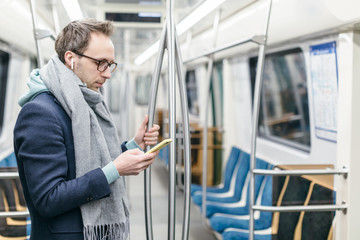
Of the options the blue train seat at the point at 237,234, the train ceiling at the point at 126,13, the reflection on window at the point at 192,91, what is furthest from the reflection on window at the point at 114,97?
the train ceiling at the point at 126,13

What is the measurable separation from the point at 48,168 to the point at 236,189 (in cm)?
364

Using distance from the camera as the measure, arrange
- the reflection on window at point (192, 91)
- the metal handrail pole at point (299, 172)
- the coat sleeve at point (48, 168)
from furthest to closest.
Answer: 1. the reflection on window at point (192, 91)
2. the metal handrail pole at point (299, 172)
3. the coat sleeve at point (48, 168)

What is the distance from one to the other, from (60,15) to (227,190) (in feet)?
10.7

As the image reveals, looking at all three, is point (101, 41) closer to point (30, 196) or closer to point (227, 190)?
point (30, 196)

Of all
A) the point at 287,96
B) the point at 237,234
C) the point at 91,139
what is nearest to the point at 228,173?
the point at 237,234

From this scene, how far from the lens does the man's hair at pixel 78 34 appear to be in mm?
1531

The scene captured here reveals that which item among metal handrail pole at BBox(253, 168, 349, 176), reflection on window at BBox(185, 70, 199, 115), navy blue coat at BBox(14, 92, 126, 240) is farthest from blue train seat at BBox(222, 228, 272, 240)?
reflection on window at BBox(185, 70, 199, 115)

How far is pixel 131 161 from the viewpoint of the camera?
58.4 inches

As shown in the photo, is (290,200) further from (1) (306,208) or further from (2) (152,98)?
(2) (152,98)

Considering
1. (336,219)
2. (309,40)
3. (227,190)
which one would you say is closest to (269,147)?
(227,190)

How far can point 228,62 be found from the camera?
19.1 feet

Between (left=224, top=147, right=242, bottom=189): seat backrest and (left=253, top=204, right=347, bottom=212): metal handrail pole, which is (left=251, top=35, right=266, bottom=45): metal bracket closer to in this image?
(left=253, top=204, right=347, bottom=212): metal handrail pole

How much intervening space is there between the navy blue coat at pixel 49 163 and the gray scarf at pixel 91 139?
43 millimetres

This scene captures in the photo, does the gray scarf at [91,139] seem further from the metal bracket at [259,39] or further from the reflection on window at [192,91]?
the reflection on window at [192,91]
